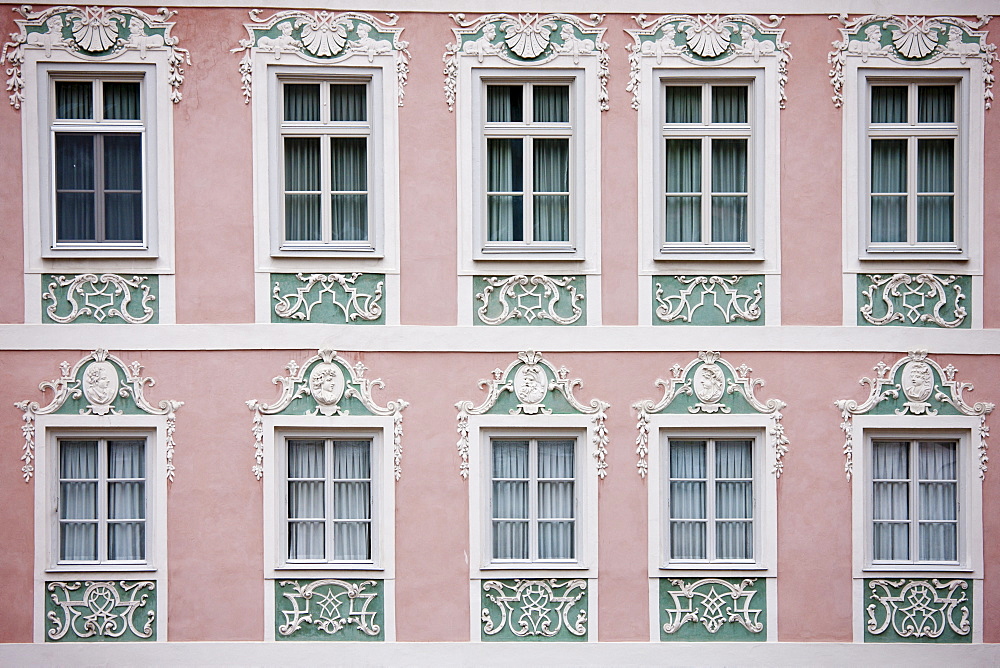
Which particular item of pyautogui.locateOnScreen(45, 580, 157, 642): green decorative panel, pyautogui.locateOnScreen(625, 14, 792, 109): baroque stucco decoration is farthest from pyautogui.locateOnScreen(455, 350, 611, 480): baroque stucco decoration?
pyautogui.locateOnScreen(45, 580, 157, 642): green decorative panel

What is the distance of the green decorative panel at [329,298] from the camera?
9.91m

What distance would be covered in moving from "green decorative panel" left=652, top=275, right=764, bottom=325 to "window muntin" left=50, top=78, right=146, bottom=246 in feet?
16.4

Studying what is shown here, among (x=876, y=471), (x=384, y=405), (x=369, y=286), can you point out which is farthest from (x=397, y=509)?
(x=876, y=471)

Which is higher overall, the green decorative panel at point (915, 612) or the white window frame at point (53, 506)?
the white window frame at point (53, 506)

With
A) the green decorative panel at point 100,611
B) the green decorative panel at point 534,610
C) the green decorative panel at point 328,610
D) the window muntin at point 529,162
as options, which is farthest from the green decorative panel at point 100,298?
the green decorative panel at point 534,610

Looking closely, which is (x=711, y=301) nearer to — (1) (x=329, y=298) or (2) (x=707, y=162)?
(2) (x=707, y=162)

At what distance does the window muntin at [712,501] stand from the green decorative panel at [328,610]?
2.90m

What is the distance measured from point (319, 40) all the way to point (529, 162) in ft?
7.46

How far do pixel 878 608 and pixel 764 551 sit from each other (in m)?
1.21

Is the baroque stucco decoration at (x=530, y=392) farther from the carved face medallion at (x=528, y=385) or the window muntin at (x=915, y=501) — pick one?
the window muntin at (x=915, y=501)

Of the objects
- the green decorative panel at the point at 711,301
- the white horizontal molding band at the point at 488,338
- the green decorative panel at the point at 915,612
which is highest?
the green decorative panel at the point at 711,301

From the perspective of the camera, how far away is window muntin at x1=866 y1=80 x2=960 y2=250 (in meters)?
10.2

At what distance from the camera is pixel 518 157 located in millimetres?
10227

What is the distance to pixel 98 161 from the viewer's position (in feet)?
33.2
